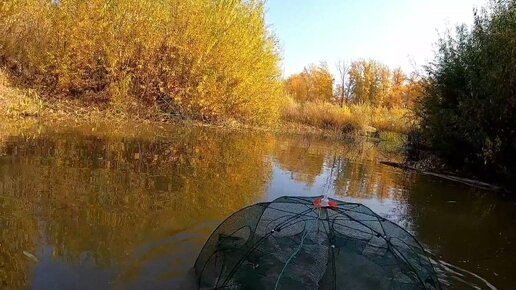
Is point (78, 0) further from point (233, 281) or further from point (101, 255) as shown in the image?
point (233, 281)

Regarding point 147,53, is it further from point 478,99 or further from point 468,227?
point 468,227

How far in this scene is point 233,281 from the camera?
4.58 m

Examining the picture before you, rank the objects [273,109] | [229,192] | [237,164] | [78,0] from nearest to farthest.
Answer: [229,192] < [237,164] < [78,0] < [273,109]

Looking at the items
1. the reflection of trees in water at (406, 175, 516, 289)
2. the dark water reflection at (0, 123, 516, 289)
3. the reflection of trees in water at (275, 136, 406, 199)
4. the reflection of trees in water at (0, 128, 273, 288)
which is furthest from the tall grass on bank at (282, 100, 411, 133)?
the reflection of trees in water at (0, 128, 273, 288)

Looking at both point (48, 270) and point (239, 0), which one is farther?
point (239, 0)

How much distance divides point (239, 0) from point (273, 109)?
25.9 ft

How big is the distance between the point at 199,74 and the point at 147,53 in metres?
3.32

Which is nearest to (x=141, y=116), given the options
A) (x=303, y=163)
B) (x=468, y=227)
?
(x=303, y=163)

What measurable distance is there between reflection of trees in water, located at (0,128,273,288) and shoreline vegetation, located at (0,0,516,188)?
15.1ft

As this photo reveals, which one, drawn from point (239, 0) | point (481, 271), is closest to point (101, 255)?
point (481, 271)

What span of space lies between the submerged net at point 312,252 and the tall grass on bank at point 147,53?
20.6 meters

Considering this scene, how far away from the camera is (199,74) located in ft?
91.3

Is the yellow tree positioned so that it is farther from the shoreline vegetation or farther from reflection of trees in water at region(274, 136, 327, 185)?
reflection of trees in water at region(274, 136, 327, 185)

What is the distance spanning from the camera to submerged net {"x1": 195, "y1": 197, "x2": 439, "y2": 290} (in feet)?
14.3
